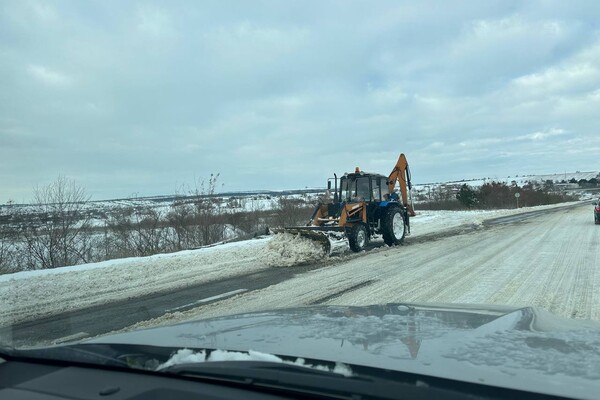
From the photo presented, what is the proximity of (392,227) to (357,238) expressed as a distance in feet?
6.45

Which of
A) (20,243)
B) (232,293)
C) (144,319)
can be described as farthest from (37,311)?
(20,243)

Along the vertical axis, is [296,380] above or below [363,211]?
below

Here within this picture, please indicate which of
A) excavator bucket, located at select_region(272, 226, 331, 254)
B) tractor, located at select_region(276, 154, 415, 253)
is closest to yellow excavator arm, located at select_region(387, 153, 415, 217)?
tractor, located at select_region(276, 154, 415, 253)

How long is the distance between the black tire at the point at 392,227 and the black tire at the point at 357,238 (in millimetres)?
1152

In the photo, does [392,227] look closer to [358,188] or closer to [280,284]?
[358,188]

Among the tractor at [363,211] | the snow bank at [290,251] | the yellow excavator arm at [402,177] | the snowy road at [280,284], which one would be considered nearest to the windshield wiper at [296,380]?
the snowy road at [280,284]

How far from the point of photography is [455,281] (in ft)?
29.4

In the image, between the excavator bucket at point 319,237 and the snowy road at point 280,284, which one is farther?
the excavator bucket at point 319,237

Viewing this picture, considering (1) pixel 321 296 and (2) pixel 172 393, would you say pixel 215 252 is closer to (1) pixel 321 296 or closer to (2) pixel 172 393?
(1) pixel 321 296

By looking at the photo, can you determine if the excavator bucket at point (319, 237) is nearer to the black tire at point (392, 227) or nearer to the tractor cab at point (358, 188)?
the tractor cab at point (358, 188)

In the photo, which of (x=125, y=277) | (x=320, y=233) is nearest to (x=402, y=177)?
(x=320, y=233)

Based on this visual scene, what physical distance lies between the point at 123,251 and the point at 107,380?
61.9 ft

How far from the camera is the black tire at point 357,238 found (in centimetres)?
1480

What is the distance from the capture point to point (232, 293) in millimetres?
8867
